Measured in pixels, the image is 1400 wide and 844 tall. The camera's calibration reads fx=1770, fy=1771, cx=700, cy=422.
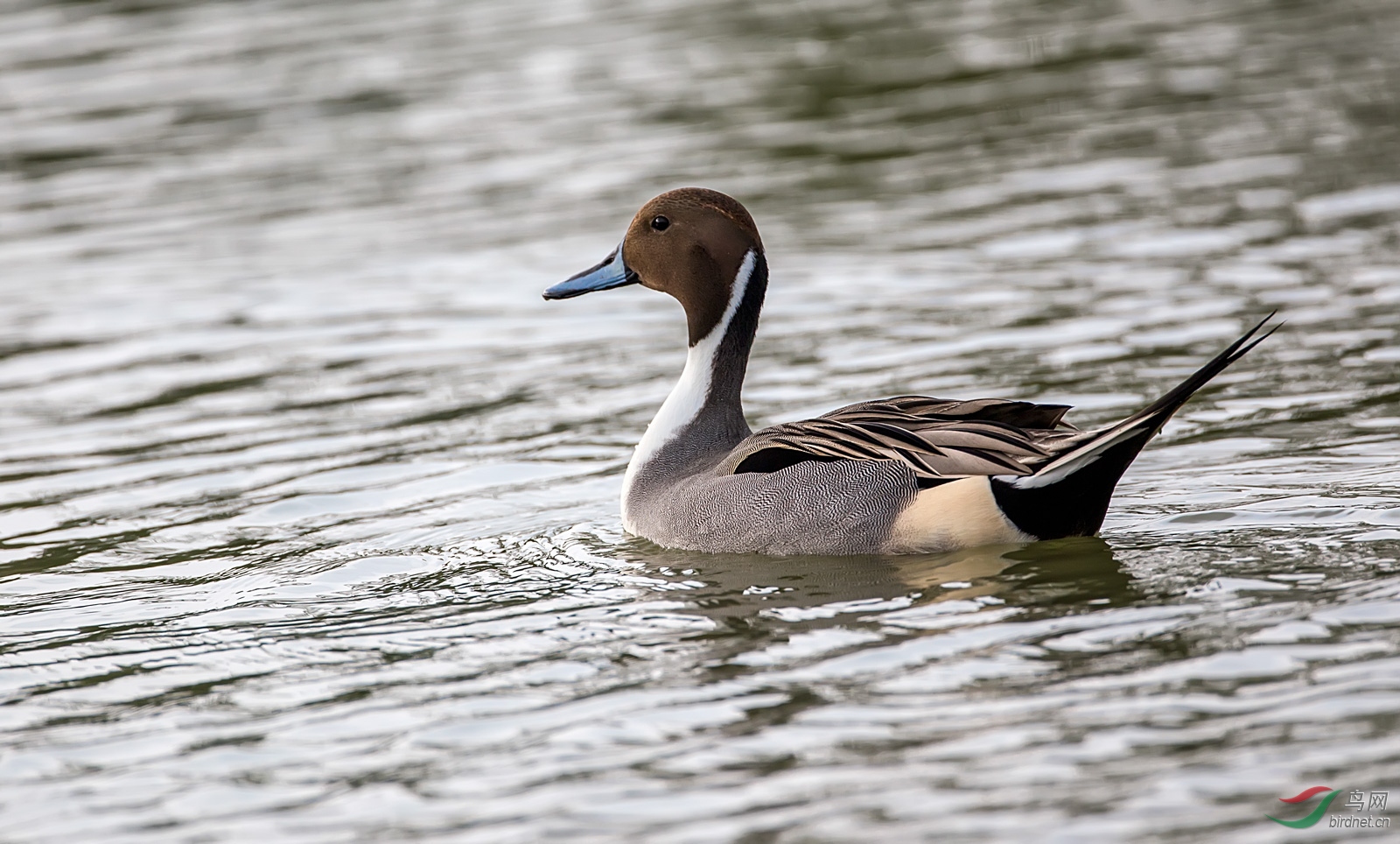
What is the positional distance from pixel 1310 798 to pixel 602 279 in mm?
4316

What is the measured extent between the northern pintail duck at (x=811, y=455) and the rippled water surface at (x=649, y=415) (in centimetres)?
15

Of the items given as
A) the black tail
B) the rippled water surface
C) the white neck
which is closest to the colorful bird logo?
the rippled water surface

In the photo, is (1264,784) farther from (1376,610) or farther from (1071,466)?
(1071,466)

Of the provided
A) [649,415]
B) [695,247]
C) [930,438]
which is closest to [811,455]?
[930,438]

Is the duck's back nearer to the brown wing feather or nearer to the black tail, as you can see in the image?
the brown wing feather

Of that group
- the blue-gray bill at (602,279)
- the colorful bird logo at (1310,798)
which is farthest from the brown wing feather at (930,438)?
the colorful bird logo at (1310,798)

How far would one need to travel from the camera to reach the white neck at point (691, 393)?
7500mm

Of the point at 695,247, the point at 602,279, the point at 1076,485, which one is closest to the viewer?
the point at 1076,485

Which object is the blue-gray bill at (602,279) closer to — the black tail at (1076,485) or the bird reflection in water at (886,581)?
the bird reflection in water at (886,581)

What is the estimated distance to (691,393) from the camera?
7555 mm

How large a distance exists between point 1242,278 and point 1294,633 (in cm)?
568

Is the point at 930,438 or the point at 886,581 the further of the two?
the point at 930,438

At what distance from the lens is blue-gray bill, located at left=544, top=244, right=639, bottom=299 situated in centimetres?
774

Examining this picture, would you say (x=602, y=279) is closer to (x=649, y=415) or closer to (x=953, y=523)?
(x=649, y=415)
